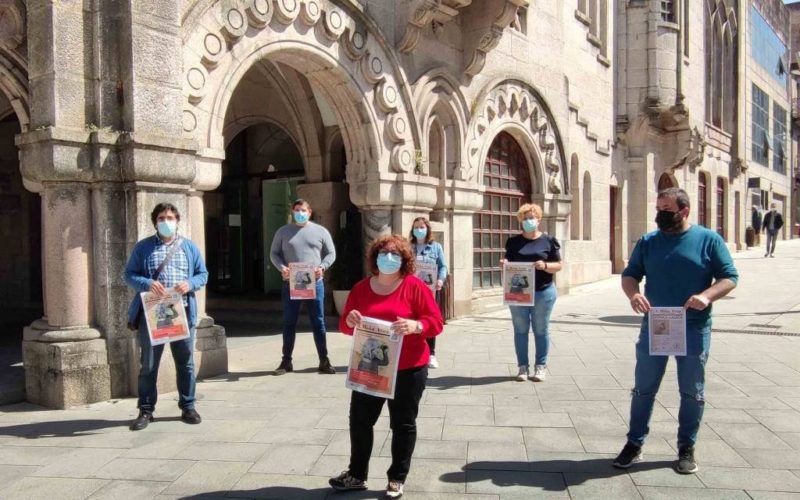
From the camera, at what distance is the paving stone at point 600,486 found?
11.9 ft

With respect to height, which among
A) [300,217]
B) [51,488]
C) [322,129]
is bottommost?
[51,488]

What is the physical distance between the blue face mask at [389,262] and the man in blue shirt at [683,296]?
1464mm

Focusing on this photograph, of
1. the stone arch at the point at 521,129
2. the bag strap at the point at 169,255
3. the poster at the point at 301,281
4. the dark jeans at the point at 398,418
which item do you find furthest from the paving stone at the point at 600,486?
the stone arch at the point at 521,129

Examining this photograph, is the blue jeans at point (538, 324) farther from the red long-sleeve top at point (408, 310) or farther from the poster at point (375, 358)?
the poster at point (375, 358)

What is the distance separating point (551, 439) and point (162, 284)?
3040 millimetres

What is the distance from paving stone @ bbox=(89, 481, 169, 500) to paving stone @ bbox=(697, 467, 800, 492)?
3098mm

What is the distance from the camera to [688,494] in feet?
11.8

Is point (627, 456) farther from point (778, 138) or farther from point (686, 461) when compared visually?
point (778, 138)

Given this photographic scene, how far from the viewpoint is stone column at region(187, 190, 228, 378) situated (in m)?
6.55

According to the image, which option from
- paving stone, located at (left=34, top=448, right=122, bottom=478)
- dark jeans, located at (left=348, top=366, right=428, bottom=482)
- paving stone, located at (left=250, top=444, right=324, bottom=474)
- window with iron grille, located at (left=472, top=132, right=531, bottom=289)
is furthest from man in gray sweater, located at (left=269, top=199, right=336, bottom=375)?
window with iron grille, located at (left=472, top=132, right=531, bottom=289)

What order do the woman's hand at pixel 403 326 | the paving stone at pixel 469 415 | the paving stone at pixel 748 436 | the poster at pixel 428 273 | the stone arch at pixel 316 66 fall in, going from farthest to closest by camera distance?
1. the poster at pixel 428 273
2. the stone arch at pixel 316 66
3. the paving stone at pixel 469 415
4. the paving stone at pixel 748 436
5. the woman's hand at pixel 403 326

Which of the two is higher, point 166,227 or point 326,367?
point 166,227

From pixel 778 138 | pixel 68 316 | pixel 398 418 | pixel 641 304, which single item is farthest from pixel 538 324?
pixel 778 138

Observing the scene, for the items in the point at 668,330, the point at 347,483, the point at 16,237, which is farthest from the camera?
the point at 16,237
